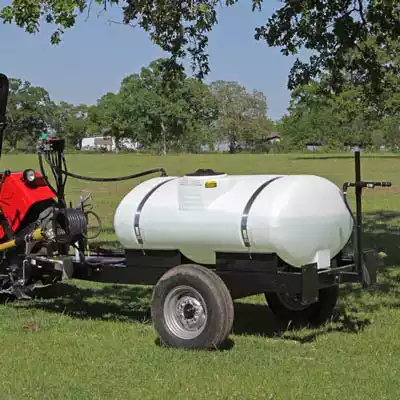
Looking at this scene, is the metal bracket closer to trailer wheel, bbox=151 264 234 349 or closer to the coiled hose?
trailer wheel, bbox=151 264 234 349

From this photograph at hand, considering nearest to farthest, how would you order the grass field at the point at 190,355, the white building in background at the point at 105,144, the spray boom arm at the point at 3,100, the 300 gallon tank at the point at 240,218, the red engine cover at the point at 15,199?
the grass field at the point at 190,355 → the 300 gallon tank at the point at 240,218 → the spray boom arm at the point at 3,100 → the red engine cover at the point at 15,199 → the white building in background at the point at 105,144

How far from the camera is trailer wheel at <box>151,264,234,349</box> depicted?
6.38 metres

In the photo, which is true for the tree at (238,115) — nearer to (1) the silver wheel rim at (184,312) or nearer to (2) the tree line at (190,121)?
(2) the tree line at (190,121)

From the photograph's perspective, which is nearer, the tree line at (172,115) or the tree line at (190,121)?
the tree line at (190,121)

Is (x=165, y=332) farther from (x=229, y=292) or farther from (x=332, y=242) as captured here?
(x=332, y=242)

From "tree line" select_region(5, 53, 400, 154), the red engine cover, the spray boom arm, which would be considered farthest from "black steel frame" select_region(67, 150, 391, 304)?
"tree line" select_region(5, 53, 400, 154)

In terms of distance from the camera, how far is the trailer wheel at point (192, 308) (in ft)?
20.9

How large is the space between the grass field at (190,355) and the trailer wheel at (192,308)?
0.14 meters

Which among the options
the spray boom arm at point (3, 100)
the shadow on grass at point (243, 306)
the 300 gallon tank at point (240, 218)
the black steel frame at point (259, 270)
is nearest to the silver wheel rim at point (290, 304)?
the shadow on grass at point (243, 306)

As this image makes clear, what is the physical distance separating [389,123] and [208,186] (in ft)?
215

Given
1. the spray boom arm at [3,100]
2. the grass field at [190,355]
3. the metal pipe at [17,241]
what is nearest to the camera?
the grass field at [190,355]

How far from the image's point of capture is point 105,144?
13112 cm

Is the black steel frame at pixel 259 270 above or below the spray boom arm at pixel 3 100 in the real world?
below

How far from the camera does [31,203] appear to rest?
324 inches
